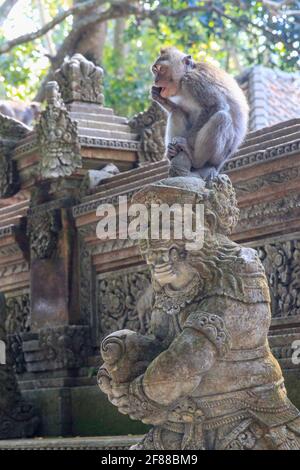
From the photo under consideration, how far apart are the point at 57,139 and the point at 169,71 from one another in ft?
9.52

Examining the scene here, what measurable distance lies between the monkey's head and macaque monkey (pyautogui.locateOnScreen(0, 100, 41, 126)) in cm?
950

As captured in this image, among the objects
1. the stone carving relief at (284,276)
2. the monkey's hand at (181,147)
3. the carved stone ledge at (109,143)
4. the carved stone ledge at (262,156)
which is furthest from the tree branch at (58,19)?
the monkey's hand at (181,147)

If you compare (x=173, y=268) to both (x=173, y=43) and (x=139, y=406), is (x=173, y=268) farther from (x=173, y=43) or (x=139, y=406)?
(x=173, y=43)

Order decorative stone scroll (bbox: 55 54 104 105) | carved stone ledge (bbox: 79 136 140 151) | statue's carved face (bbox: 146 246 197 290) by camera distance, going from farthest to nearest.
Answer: decorative stone scroll (bbox: 55 54 104 105) → carved stone ledge (bbox: 79 136 140 151) → statue's carved face (bbox: 146 246 197 290)

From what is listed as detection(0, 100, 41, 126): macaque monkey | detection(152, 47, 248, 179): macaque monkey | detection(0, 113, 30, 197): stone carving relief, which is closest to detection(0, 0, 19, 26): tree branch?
detection(0, 100, 41, 126): macaque monkey

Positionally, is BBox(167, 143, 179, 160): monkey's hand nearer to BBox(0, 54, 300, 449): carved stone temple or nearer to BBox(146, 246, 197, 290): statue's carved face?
BBox(0, 54, 300, 449): carved stone temple

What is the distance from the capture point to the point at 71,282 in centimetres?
1065

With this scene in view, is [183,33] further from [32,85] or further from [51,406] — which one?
[51,406]

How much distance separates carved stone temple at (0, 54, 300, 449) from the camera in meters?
8.30

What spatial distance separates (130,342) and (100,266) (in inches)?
187

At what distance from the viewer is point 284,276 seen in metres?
8.27

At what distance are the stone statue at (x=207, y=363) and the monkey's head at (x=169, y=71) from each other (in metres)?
2.02

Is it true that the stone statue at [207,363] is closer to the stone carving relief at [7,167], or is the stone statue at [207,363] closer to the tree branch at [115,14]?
the stone carving relief at [7,167]

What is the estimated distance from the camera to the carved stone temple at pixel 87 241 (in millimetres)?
8297
